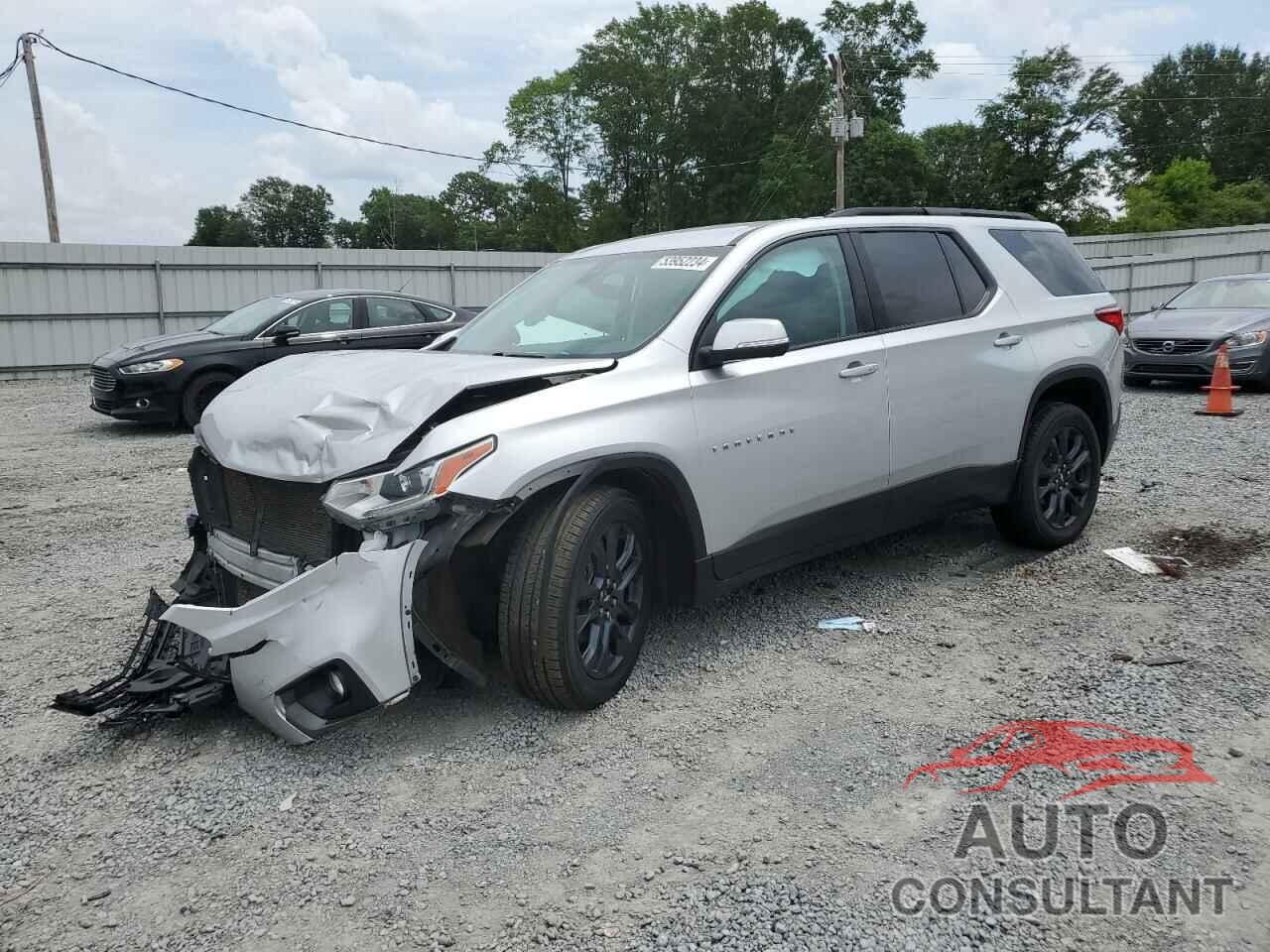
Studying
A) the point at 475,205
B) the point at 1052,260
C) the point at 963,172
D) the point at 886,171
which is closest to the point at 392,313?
the point at 1052,260

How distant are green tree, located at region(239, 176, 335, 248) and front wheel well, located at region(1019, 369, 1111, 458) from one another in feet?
292

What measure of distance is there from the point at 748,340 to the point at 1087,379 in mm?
2771

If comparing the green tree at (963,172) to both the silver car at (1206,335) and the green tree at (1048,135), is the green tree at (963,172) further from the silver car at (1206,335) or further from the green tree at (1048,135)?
the silver car at (1206,335)

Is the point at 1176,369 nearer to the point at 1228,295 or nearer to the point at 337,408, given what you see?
the point at 1228,295

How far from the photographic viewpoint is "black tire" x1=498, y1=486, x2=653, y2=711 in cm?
336

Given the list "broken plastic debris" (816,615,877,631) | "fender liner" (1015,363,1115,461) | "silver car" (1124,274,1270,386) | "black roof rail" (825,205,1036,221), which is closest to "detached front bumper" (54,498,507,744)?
"broken plastic debris" (816,615,877,631)

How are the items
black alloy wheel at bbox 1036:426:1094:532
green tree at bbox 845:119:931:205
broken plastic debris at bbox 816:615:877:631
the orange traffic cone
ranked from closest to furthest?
broken plastic debris at bbox 816:615:877:631, black alloy wheel at bbox 1036:426:1094:532, the orange traffic cone, green tree at bbox 845:119:931:205

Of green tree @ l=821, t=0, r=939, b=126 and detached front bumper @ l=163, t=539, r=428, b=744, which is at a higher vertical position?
green tree @ l=821, t=0, r=939, b=126

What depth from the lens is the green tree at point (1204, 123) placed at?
233 feet

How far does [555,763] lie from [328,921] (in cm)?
96

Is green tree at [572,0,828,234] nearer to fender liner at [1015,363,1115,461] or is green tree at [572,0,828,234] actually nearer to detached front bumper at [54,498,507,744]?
fender liner at [1015,363,1115,461]

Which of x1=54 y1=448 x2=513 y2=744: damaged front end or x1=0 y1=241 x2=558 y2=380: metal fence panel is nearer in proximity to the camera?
x1=54 y1=448 x2=513 y2=744: damaged front end

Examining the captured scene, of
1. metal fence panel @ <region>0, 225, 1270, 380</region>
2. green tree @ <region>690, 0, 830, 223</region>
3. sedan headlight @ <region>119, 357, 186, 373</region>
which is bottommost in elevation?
sedan headlight @ <region>119, 357, 186, 373</region>

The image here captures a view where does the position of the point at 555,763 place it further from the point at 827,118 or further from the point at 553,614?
the point at 827,118
